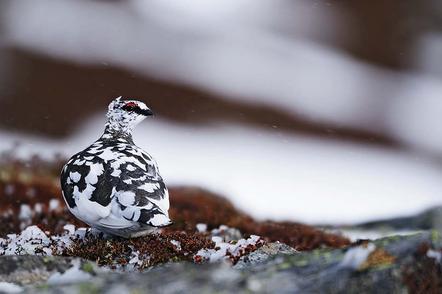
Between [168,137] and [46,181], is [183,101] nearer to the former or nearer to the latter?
[168,137]

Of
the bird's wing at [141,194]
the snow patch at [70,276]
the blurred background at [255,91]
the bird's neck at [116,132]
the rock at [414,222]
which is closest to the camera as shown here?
the snow patch at [70,276]

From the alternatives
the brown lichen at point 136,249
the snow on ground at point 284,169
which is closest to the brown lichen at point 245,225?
the brown lichen at point 136,249

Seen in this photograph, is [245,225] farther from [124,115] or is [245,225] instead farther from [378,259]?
[378,259]

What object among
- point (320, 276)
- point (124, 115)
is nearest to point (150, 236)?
point (124, 115)

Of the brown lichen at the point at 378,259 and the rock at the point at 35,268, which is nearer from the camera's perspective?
the brown lichen at the point at 378,259

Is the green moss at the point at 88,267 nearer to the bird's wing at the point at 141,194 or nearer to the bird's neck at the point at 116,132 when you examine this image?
the bird's wing at the point at 141,194

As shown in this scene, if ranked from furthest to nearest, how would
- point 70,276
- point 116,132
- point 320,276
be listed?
1. point 116,132
2. point 70,276
3. point 320,276
